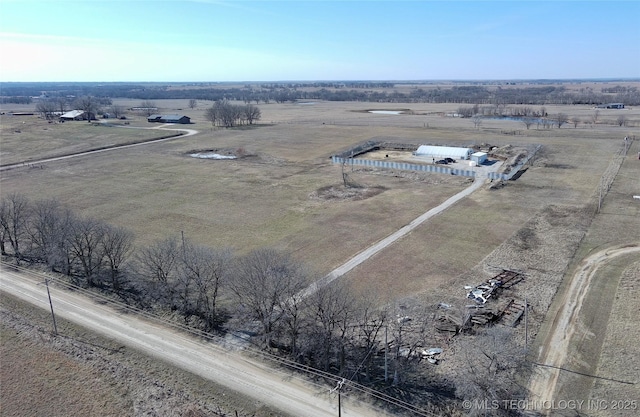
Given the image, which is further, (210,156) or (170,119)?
(170,119)

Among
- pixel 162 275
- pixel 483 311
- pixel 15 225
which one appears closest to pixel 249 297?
pixel 162 275

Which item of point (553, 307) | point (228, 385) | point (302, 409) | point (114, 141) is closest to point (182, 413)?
point (228, 385)

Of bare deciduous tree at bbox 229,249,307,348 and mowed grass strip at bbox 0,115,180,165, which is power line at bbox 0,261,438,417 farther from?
mowed grass strip at bbox 0,115,180,165

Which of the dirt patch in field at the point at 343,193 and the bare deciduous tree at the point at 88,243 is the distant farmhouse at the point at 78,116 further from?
the bare deciduous tree at the point at 88,243

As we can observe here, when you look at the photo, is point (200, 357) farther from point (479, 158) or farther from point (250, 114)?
point (250, 114)

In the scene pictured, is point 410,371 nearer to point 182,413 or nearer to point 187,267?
point 182,413

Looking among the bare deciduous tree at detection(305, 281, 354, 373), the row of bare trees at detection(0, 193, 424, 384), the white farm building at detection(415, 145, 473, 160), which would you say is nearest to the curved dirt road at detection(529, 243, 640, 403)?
the row of bare trees at detection(0, 193, 424, 384)
